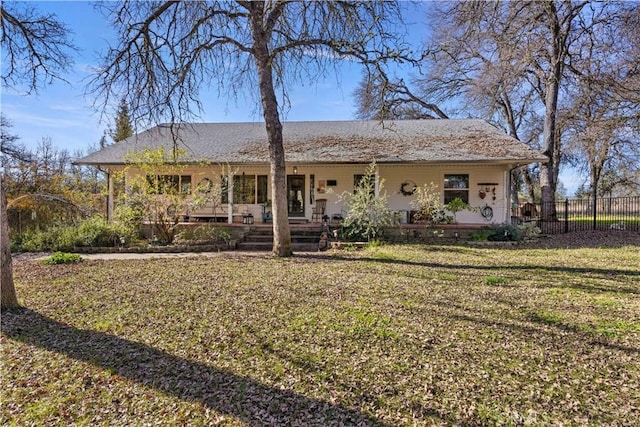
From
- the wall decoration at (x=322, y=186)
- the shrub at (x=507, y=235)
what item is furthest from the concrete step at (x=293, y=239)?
the shrub at (x=507, y=235)

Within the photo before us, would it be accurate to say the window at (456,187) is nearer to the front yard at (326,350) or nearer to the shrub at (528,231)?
the shrub at (528,231)

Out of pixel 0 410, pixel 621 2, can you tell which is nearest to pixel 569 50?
pixel 621 2

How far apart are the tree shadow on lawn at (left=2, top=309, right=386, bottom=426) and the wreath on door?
1195 cm

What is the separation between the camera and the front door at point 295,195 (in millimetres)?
14875

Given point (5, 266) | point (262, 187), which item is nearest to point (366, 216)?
point (262, 187)

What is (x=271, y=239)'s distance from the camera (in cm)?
1184

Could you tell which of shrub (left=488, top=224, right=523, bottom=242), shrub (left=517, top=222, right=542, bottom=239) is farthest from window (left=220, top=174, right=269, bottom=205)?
shrub (left=517, top=222, right=542, bottom=239)

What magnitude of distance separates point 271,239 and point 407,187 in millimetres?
5968

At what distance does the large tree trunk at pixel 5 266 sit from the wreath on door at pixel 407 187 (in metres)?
12.2

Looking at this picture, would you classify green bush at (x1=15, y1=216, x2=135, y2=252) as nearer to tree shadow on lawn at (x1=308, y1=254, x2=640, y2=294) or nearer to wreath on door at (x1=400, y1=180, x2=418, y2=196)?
tree shadow on lawn at (x1=308, y1=254, x2=640, y2=294)

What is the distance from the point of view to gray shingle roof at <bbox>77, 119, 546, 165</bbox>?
1291 centimetres

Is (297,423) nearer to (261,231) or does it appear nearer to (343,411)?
(343,411)

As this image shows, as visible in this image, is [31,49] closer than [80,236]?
Yes

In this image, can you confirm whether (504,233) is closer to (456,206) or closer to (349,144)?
(456,206)
